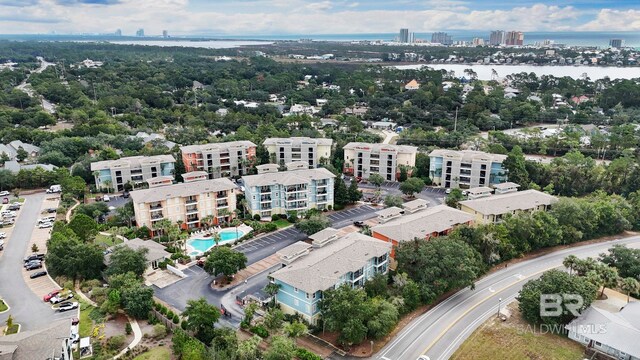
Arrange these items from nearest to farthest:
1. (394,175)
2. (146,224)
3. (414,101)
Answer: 1. (146,224)
2. (394,175)
3. (414,101)

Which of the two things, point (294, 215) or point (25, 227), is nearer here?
point (25, 227)

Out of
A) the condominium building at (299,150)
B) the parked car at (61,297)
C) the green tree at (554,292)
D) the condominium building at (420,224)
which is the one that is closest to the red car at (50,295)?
the parked car at (61,297)

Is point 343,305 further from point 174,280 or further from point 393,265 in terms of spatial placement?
point 174,280

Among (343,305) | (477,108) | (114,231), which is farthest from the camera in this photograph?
(477,108)

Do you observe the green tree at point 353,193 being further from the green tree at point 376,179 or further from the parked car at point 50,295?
the parked car at point 50,295

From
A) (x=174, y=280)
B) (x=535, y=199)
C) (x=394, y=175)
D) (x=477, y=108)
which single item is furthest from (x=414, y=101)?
(x=174, y=280)

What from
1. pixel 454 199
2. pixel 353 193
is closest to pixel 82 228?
pixel 353 193
